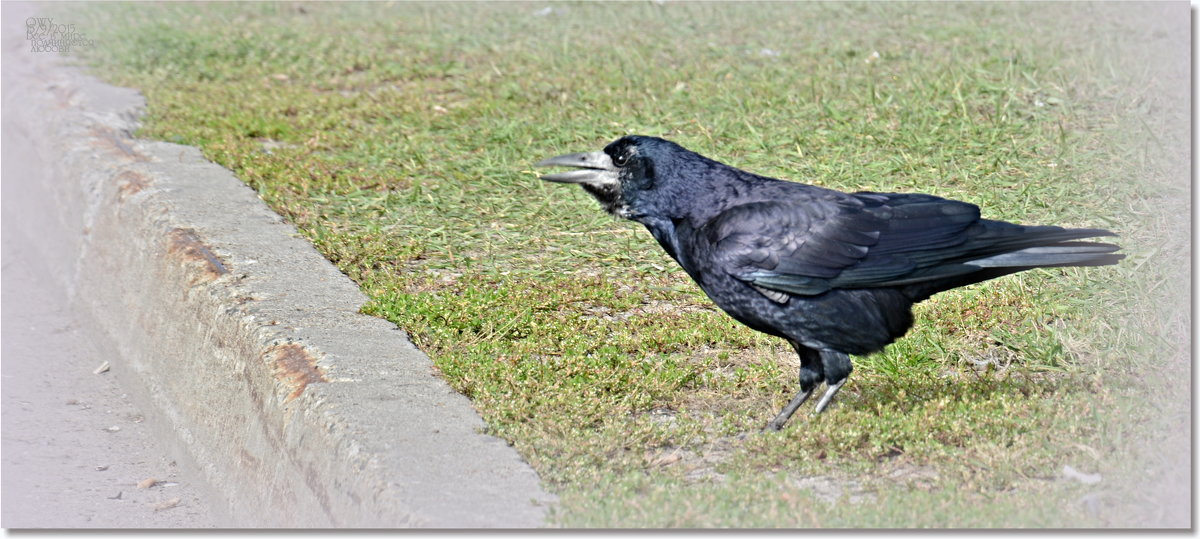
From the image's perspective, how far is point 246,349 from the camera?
452cm

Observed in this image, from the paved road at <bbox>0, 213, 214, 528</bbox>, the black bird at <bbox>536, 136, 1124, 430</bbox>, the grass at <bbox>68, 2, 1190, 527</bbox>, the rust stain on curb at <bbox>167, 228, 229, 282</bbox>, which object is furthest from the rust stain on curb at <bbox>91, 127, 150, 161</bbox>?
the black bird at <bbox>536, 136, 1124, 430</bbox>

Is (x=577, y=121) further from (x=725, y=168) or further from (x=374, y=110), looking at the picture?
(x=725, y=168)

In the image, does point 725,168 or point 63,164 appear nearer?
point 725,168

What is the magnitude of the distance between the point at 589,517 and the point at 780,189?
4.37ft

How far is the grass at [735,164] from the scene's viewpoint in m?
3.65

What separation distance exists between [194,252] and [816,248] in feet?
9.03

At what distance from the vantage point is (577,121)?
7488 millimetres

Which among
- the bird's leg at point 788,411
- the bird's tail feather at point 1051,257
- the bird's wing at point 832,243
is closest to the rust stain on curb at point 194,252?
the bird's wing at point 832,243

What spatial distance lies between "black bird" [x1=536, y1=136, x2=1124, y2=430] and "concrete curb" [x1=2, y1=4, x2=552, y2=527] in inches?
34.4

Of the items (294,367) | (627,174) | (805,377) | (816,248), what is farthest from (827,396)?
(294,367)

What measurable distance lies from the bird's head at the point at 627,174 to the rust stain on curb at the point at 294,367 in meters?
1.00

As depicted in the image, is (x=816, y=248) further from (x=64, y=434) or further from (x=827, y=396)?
(x=64, y=434)

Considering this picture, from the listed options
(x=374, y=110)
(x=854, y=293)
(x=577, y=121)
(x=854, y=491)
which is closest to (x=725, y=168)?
(x=854, y=293)

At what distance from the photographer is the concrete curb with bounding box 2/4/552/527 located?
3.53 metres
